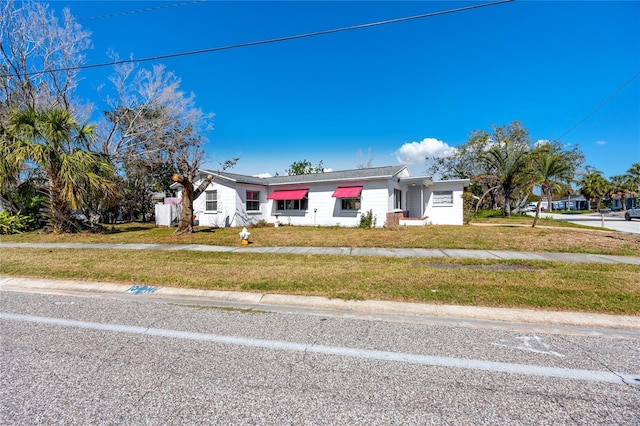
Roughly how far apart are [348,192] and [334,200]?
125cm

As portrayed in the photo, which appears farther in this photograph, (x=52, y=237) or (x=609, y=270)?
(x=52, y=237)

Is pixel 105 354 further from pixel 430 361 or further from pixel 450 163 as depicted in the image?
pixel 450 163

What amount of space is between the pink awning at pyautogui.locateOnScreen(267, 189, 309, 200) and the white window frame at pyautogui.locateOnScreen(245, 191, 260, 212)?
768 millimetres

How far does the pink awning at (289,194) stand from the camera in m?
18.2

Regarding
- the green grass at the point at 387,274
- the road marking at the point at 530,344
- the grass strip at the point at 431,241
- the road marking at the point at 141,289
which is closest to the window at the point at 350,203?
the grass strip at the point at 431,241

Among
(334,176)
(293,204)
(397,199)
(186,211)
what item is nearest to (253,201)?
(293,204)

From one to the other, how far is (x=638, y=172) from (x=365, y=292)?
62.4 meters

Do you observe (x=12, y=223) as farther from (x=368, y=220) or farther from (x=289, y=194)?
(x=368, y=220)

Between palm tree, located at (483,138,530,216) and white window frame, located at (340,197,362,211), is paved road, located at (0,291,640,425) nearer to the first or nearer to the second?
white window frame, located at (340,197,362,211)

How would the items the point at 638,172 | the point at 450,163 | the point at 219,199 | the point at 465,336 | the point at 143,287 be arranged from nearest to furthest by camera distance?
1. the point at 465,336
2. the point at 143,287
3. the point at 219,199
4. the point at 450,163
5. the point at 638,172

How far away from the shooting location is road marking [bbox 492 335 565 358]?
3.11 meters

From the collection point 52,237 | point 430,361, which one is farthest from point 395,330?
point 52,237

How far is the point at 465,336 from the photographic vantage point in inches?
138

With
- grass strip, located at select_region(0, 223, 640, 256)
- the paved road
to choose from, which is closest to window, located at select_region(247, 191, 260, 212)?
grass strip, located at select_region(0, 223, 640, 256)
